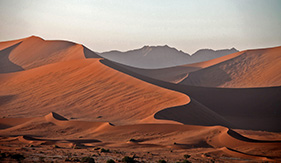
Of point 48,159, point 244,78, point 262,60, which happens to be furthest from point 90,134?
point 262,60

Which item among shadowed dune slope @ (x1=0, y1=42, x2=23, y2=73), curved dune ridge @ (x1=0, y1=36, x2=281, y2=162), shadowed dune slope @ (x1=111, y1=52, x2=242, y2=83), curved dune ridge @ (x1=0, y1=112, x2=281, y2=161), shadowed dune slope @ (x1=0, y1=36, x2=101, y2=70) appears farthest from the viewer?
shadowed dune slope @ (x1=111, y1=52, x2=242, y2=83)

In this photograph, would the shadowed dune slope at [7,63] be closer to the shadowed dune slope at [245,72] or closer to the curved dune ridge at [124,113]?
the curved dune ridge at [124,113]

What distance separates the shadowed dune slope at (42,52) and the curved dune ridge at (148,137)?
37.1m

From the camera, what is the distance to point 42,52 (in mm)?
68500

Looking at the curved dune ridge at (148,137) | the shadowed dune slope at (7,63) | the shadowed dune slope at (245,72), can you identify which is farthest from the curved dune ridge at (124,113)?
the shadowed dune slope at (245,72)

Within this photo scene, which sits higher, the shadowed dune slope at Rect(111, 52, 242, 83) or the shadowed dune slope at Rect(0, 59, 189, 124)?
the shadowed dune slope at Rect(111, 52, 242, 83)

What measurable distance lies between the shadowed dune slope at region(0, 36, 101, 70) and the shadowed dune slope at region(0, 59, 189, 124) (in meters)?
15.0

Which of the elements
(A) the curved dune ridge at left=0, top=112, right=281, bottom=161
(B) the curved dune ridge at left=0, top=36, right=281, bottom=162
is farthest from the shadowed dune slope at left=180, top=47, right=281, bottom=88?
(A) the curved dune ridge at left=0, top=112, right=281, bottom=161

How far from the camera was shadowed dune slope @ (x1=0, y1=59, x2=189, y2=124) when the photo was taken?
96.5 ft

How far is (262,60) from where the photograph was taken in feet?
240

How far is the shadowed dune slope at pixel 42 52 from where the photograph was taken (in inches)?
2450

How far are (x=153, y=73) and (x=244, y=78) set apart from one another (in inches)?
959

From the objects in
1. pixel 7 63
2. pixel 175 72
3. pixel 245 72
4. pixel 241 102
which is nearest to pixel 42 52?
pixel 7 63

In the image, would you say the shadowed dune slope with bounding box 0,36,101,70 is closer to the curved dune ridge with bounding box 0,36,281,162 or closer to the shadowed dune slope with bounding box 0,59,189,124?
the curved dune ridge with bounding box 0,36,281,162
